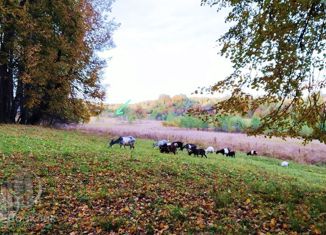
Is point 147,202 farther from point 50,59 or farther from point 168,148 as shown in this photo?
point 50,59

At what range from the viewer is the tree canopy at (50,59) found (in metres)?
26.3

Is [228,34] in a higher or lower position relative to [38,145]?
higher

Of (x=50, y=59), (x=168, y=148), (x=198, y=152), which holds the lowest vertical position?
(x=198, y=152)

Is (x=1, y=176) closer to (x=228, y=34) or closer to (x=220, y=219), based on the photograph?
(x=220, y=219)

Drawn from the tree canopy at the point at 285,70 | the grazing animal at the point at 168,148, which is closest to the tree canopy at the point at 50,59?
the grazing animal at the point at 168,148

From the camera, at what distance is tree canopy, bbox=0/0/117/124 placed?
26.3 meters

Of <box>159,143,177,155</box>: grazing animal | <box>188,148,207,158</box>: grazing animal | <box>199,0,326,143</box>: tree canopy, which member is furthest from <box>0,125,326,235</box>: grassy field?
<box>188,148,207,158</box>: grazing animal

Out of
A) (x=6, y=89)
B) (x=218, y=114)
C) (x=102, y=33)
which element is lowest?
(x=218, y=114)

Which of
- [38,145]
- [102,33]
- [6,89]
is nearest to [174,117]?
[102,33]

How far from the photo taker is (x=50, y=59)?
28422 mm

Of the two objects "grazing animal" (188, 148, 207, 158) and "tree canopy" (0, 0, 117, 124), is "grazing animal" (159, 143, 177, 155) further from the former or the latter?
"tree canopy" (0, 0, 117, 124)

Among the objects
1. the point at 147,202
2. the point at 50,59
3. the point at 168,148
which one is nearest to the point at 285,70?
the point at 147,202

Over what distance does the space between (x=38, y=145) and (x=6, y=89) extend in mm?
13514

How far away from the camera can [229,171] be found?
52.6ft
